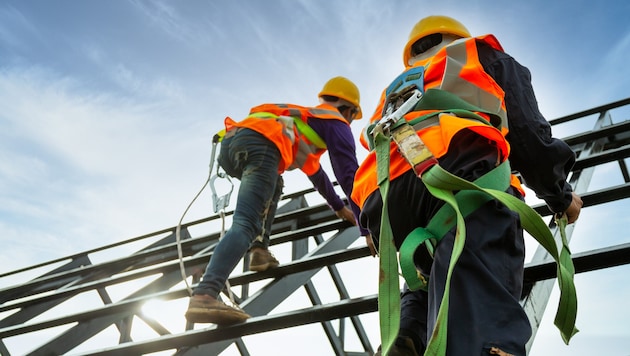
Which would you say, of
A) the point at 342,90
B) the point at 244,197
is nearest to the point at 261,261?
the point at 244,197

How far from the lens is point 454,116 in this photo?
1.55 m

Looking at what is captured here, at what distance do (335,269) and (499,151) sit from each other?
3026 mm

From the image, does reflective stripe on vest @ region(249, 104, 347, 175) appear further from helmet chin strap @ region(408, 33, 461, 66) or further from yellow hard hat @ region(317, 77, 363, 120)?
helmet chin strap @ region(408, 33, 461, 66)

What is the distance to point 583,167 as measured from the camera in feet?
10.2

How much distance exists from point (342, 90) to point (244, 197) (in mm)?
1324

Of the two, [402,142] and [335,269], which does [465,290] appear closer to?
[402,142]

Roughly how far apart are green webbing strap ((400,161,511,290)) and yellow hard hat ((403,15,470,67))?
75 cm

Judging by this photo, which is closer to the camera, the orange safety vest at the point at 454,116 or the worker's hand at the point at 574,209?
the orange safety vest at the point at 454,116

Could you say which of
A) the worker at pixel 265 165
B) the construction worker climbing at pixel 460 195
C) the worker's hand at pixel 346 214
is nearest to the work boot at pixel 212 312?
the worker at pixel 265 165

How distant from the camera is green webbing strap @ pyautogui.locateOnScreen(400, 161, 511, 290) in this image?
1378 millimetres

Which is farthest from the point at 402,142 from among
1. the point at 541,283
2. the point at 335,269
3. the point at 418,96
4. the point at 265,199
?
the point at 335,269

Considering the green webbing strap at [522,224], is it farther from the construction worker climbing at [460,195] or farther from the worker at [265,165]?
the worker at [265,165]

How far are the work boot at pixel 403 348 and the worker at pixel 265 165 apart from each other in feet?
3.22

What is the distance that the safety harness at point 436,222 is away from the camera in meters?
1.32
